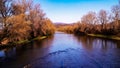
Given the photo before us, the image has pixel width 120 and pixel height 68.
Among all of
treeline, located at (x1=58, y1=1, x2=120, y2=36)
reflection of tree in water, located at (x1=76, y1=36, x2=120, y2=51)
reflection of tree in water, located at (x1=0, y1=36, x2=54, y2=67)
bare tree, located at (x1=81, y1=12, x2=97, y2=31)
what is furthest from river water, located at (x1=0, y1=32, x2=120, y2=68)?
bare tree, located at (x1=81, y1=12, x2=97, y2=31)

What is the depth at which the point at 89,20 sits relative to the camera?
82.9m

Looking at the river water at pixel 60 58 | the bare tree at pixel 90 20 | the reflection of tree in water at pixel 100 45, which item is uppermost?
the bare tree at pixel 90 20

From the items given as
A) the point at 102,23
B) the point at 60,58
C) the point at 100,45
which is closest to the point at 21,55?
A: the point at 60,58

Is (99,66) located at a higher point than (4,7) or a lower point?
lower

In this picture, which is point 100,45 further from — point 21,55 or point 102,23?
point 102,23

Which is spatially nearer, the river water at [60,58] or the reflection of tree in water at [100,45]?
the river water at [60,58]

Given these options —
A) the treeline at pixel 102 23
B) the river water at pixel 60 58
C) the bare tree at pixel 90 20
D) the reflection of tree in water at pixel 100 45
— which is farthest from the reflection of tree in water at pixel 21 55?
the bare tree at pixel 90 20

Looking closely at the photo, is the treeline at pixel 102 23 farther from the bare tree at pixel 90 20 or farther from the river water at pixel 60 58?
the river water at pixel 60 58

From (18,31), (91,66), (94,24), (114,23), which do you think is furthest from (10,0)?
(94,24)

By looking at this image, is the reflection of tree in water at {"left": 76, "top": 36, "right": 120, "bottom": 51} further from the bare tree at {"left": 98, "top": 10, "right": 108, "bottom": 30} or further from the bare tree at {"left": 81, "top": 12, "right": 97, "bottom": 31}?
the bare tree at {"left": 81, "top": 12, "right": 97, "bottom": 31}

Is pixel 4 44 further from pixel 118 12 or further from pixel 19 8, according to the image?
pixel 118 12

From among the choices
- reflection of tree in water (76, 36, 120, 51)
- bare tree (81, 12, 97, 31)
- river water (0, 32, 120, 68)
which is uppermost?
bare tree (81, 12, 97, 31)

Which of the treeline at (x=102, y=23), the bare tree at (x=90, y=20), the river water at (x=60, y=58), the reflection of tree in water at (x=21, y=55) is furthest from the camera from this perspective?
the bare tree at (x=90, y=20)

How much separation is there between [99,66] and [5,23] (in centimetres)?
2050
